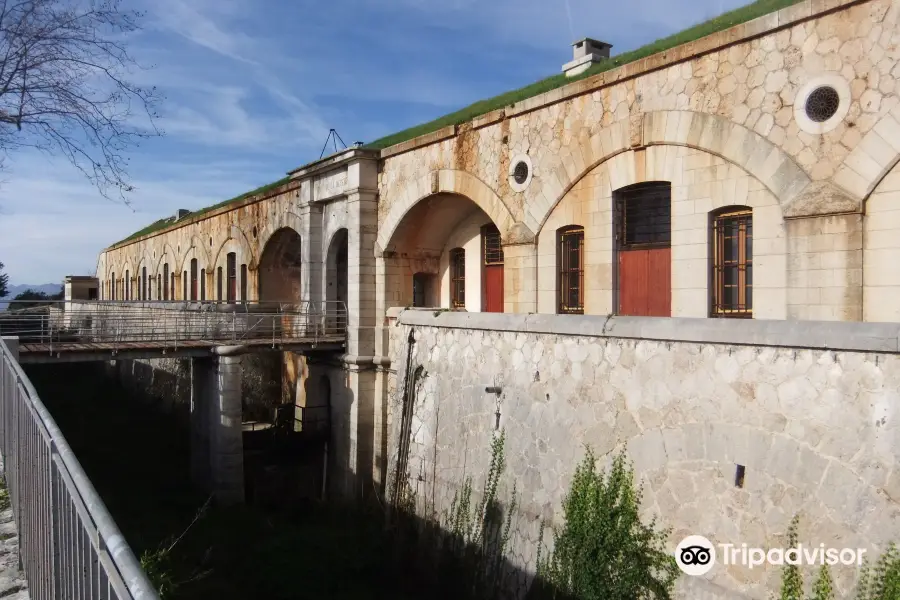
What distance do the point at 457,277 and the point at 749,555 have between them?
9517 millimetres

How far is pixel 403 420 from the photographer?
38.4 feet

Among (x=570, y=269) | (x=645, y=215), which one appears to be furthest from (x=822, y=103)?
(x=570, y=269)

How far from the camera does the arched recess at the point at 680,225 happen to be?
7.90m

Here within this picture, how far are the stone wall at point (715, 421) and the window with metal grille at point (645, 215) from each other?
87.1 inches

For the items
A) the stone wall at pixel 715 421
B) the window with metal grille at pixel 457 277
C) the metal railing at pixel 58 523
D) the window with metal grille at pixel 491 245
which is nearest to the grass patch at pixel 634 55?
the window with metal grille at pixel 491 245

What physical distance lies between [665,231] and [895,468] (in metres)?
4.84

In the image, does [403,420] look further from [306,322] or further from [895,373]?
[895,373]

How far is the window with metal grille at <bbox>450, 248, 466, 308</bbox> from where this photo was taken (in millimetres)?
14609

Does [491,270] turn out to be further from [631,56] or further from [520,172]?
[631,56]

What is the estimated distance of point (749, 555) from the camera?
598cm

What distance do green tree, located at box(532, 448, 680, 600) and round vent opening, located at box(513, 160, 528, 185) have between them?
5075 mm

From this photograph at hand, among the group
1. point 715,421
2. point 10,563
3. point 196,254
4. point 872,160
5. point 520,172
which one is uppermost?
point 520,172

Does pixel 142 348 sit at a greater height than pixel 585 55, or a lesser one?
lesser

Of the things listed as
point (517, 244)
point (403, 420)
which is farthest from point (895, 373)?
point (403, 420)
